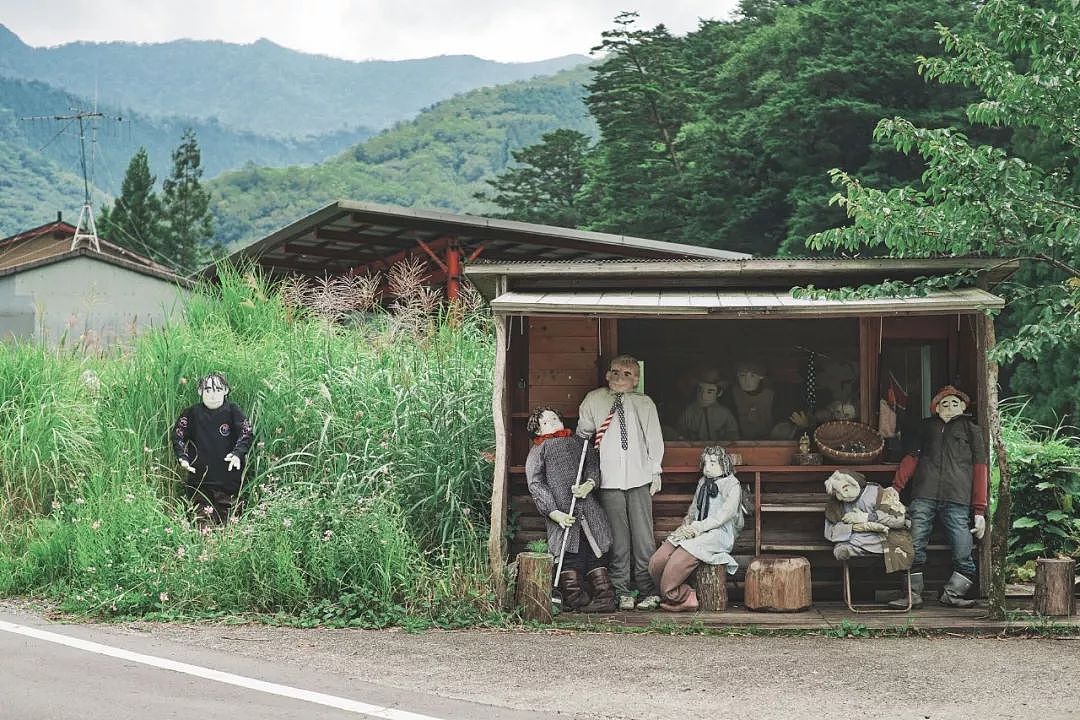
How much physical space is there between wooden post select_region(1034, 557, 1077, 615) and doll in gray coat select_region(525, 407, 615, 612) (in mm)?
3251

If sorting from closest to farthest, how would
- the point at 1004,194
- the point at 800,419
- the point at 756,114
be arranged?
the point at 1004,194
the point at 800,419
the point at 756,114

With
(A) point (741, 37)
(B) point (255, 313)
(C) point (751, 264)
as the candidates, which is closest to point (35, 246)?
(A) point (741, 37)

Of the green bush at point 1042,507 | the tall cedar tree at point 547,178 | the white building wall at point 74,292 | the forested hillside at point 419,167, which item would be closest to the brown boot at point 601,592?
the green bush at point 1042,507

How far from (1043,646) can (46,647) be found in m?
6.83

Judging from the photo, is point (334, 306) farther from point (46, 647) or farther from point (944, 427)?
point (944, 427)

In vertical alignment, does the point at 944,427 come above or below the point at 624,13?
below

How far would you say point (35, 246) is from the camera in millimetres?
38094

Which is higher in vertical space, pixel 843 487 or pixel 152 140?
pixel 152 140

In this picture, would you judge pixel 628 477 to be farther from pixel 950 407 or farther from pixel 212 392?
pixel 212 392

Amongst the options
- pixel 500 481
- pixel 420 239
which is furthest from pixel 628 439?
pixel 420 239

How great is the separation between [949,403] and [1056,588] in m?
1.61

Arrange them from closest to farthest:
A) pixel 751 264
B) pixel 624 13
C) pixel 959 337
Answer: pixel 751 264
pixel 959 337
pixel 624 13

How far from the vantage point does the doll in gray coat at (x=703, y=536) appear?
9516 mm

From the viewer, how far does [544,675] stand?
7527 millimetres
